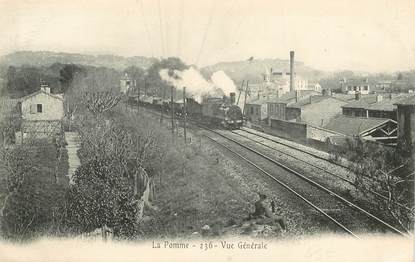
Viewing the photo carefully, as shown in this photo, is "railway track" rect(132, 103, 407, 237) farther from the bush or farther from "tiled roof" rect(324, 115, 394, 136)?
"tiled roof" rect(324, 115, 394, 136)

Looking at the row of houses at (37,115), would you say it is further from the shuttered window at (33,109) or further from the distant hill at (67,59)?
the distant hill at (67,59)

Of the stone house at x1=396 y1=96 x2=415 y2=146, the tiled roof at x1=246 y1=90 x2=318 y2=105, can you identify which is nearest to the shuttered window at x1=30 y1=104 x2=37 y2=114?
the stone house at x1=396 y1=96 x2=415 y2=146

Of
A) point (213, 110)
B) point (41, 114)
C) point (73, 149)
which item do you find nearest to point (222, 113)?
point (213, 110)

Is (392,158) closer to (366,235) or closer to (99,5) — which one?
(366,235)

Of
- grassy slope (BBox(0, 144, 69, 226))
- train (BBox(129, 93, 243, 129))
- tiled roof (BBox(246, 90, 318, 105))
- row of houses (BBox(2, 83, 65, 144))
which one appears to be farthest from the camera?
tiled roof (BBox(246, 90, 318, 105))

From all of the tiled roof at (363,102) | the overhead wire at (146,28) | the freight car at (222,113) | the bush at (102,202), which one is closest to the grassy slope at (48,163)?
the bush at (102,202)

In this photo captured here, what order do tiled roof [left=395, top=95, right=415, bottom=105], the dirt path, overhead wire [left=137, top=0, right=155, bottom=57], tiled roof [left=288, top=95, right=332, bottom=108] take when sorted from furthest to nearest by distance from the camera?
1. tiled roof [left=288, top=95, right=332, bottom=108]
2. the dirt path
3. tiled roof [left=395, top=95, right=415, bottom=105]
4. overhead wire [left=137, top=0, right=155, bottom=57]
